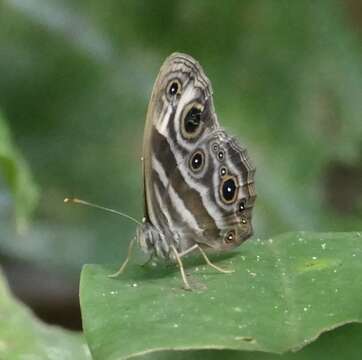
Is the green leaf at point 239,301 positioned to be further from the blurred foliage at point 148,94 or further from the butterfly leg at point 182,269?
the blurred foliage at point 148,94

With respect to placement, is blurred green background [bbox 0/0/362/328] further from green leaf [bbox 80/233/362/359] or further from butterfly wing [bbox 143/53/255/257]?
green leaf [bbox 80/233/362/359]

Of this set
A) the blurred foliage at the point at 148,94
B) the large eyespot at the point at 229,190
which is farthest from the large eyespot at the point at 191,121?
the blurred foliage at the point at 148,94

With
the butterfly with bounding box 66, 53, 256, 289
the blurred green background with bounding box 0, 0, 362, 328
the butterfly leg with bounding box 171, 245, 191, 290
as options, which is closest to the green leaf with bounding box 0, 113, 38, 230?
the butterfly with bounding box 66, 53, 256, 289

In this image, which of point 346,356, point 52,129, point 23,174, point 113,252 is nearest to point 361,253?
point 346,356

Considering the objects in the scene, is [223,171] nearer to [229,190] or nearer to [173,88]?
[229,190]

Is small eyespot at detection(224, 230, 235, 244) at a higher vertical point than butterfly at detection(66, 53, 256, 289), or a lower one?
lower

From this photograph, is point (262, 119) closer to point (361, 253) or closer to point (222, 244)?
point (222, 244)
